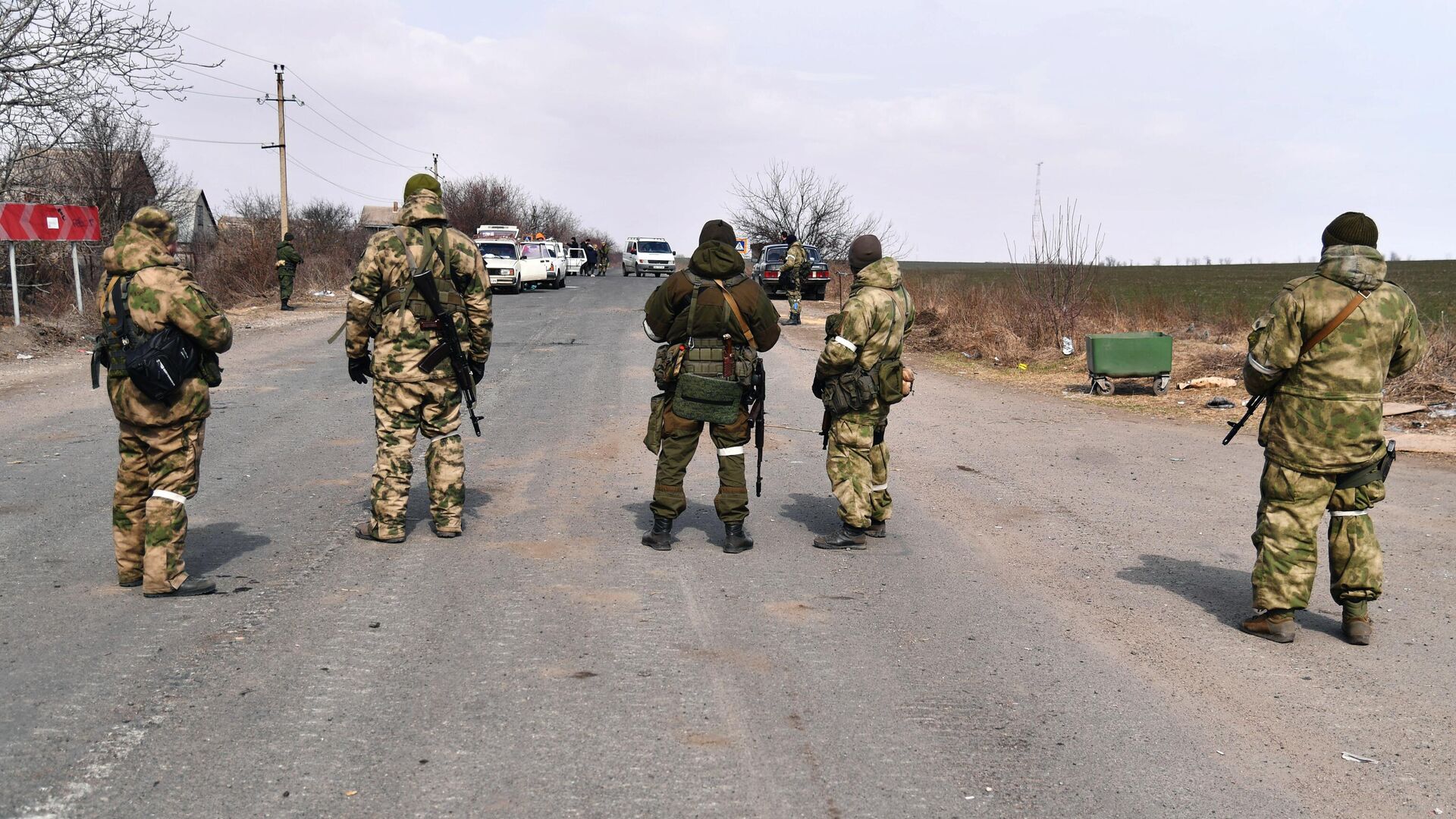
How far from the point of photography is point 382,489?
622 centimetres

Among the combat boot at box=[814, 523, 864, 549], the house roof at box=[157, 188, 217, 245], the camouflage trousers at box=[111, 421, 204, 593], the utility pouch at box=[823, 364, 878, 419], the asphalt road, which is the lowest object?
the asphalt road

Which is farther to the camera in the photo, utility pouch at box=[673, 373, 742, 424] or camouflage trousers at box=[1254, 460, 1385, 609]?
utility pouch at box=[673, 373, 742, 424]

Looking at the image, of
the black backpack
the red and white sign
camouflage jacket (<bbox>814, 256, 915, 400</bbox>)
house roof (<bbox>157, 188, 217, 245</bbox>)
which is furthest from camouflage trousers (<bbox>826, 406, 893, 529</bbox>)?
house roof (<bbox>157, 188, 217, 245</bbox>)

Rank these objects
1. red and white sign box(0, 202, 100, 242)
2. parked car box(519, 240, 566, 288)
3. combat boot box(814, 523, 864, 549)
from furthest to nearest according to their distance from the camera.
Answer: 1. parked car box(519, 240, 566, 288)
2. red and white sign box(0, 202, 100, 242)
3. combat boot box(814, 523, 864, 549)

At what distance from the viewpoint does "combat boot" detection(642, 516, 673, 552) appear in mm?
6336

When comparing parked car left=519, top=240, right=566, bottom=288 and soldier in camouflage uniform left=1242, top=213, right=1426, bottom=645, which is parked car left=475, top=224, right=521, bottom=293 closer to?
parked car left=519, top=240, right=566, bottom=288

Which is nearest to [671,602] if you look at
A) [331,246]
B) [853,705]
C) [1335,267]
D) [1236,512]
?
[853,705]

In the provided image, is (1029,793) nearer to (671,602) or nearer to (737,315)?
(671,602)

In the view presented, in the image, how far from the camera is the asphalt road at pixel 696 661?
347cm

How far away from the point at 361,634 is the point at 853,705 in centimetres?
216

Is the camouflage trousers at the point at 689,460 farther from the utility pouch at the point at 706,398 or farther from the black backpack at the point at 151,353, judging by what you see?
the black backpack at the point at 151,353

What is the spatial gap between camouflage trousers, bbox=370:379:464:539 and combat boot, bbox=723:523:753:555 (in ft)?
5.18

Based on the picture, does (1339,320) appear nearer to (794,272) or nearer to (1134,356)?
(1134,356)

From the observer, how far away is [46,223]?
1628 centimetres
